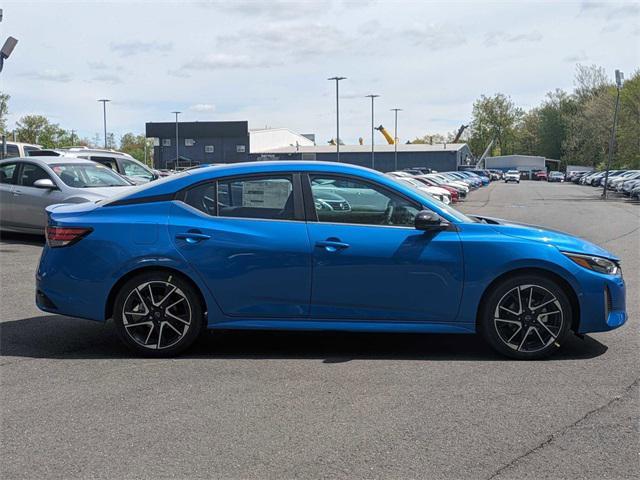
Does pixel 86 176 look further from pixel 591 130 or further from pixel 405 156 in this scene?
pixel 405 156

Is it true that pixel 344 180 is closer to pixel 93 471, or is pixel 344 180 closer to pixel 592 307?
pixel 592 307

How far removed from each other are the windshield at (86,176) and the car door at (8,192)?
0.87 meters

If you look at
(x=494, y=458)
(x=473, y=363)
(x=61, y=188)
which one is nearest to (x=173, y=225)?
(x=473, y=363)

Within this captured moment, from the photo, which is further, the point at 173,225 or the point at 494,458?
the point at 173,225

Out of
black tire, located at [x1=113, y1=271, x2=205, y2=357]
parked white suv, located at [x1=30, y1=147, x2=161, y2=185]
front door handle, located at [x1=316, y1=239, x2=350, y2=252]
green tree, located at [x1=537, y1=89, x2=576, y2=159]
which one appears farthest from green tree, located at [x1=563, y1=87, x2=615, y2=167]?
black tire, located at [x1=113, y1=271, x2=205, y2=357]

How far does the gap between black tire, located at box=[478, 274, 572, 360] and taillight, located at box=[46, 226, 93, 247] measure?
323 cm

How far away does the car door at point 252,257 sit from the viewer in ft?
18.0

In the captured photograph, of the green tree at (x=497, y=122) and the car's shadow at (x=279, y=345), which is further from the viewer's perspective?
the green tree at (x=497, y=122)

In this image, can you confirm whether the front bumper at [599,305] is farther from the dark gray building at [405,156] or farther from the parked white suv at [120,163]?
the dark gray building at [405,156]

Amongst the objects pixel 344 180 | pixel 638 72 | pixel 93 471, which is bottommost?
pixel 93 471

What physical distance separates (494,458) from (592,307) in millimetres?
2215

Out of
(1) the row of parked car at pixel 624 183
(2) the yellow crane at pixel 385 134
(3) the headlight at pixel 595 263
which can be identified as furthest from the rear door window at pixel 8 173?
(2) the yellow crane at pixel 385 134

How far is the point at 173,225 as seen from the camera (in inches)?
220

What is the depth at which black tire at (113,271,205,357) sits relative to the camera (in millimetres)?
5555
